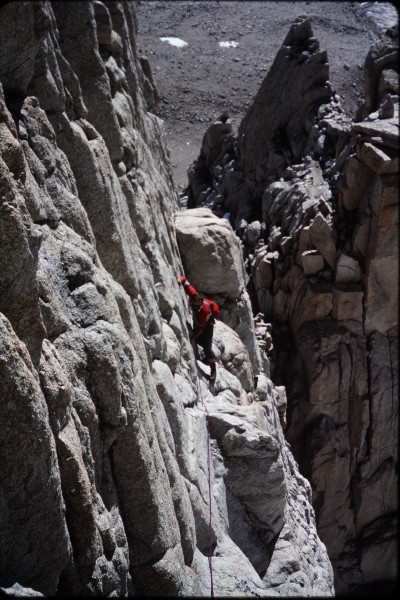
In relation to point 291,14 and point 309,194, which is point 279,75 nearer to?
point 309,194

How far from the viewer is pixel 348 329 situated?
21.6 meters

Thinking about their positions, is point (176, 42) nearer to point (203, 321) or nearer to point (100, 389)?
point (203, 321)

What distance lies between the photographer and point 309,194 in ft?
79.3

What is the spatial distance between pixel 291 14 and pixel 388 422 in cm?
6322

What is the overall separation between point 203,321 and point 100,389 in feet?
23.1

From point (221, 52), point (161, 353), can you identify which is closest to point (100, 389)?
point (161, 353)

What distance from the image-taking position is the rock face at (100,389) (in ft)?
15.0

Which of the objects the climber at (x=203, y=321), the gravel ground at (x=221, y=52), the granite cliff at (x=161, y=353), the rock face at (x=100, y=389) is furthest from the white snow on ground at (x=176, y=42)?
the climber at (x=203, y=321)

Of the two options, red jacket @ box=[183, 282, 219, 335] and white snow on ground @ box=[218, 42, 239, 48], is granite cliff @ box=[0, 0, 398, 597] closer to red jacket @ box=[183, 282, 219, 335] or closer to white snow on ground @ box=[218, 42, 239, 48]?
red jacket @ box=[183, 282, 219, 335]

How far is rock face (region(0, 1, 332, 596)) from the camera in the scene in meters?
4.57

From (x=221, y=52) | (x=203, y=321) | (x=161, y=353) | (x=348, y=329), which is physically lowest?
(x=348, y=329)

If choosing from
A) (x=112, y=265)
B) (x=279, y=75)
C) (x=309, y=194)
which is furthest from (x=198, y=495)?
(x=279, y=75)

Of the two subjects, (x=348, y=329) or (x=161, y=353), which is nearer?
(x=161, y=353)

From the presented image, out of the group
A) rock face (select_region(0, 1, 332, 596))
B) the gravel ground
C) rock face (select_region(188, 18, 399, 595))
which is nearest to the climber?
rock face (select_region(0, 1, 332, 596))
